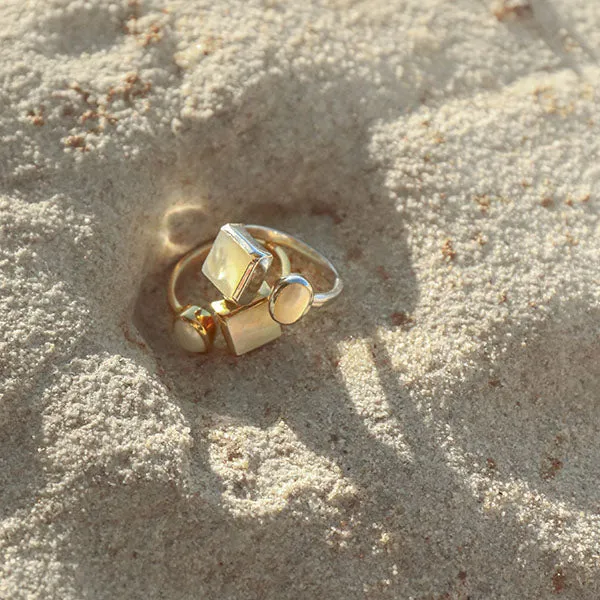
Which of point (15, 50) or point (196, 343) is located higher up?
point (15, 50)

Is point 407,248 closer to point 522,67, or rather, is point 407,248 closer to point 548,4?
point 522,67

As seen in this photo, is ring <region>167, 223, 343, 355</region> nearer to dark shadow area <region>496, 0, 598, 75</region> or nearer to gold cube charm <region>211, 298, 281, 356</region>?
gold cube charm <region>211, 298, 281, 356</region>

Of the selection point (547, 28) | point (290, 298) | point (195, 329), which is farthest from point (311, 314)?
point (547, 28)

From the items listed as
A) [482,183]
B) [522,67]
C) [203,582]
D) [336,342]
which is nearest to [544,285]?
[482,183]

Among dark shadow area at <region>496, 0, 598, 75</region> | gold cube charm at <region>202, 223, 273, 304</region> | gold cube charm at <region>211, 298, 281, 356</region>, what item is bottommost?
gold cube charm at <region>211, 298, 281, 356</region>

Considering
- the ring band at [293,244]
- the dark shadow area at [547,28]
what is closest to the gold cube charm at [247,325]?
the ring band at [293,244]

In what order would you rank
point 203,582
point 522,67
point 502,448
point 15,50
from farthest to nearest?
point 522,67 < point 15,50 < point 502,448 < point 203,582

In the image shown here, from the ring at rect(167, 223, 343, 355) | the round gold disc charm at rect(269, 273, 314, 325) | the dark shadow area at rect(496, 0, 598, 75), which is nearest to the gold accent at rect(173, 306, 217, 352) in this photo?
the ring at rect(167, 223, 343, 355)

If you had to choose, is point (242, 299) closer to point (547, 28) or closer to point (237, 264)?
point (237, 264)
